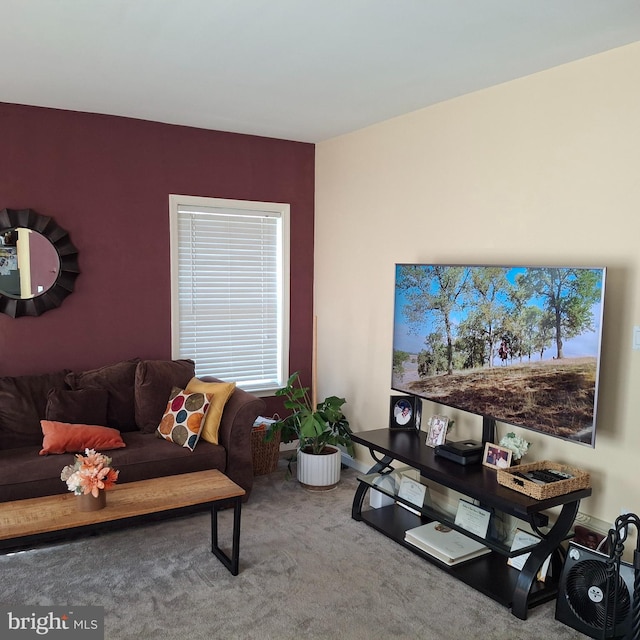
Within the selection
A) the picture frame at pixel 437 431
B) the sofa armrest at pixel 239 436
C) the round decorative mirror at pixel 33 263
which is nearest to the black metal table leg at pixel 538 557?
the picture frame at pixel 437 431

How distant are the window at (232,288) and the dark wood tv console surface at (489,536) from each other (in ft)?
5.73

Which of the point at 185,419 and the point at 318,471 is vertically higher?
the point at 185,419

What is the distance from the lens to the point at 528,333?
3.15 meters

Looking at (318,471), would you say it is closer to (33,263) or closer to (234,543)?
(234,543)

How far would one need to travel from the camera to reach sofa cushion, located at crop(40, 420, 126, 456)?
11.7ft

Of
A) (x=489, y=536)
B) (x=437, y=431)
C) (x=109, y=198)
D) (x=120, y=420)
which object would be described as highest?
(x=109, y=198)

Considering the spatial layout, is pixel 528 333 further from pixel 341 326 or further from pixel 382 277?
pixel 341 326

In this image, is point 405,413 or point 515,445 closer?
point 515,445

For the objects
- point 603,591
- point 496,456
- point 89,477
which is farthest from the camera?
point 496,456

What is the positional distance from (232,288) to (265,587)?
8.54ft

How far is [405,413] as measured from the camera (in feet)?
12.9

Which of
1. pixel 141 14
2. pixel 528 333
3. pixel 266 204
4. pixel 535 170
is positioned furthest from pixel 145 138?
pixel 528 333

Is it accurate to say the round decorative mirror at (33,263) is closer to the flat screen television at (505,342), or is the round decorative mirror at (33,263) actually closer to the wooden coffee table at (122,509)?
the wooden coffee table at (122,509)

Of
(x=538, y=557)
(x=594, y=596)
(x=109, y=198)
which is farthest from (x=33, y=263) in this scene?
(x=594, y=596)
